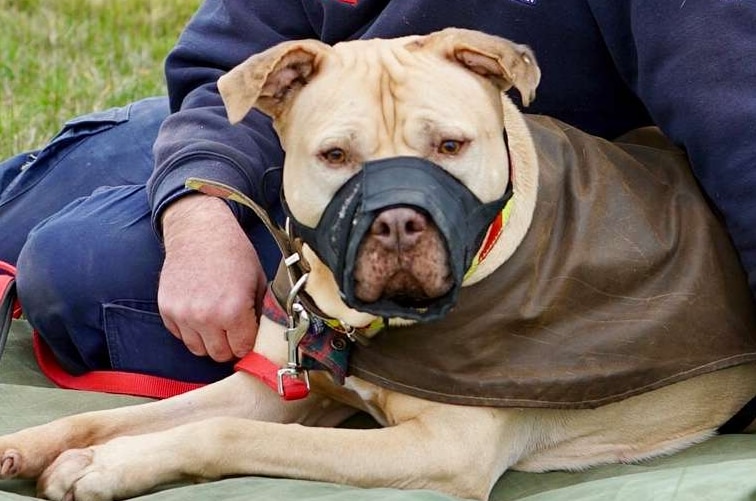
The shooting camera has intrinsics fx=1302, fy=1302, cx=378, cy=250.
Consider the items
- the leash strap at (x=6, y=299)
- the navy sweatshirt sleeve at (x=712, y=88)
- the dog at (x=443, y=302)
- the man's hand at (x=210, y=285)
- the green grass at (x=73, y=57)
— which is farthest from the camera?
the green grass at (x=73, y=57)

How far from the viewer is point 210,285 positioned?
9.59 feet

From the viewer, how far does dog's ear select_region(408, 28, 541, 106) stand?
245 centimetres

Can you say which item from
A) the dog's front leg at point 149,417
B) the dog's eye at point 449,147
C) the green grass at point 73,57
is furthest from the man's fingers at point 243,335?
the green grass at point 73,57

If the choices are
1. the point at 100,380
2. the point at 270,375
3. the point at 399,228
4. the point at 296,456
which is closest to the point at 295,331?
the point at 270,375

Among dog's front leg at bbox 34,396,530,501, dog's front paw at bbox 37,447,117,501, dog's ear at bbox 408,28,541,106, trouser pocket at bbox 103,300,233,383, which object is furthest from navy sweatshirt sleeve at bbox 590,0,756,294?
dog's front paw at bbox 37,447,117,501

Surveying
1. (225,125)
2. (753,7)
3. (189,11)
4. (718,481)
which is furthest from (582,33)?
(189,11)

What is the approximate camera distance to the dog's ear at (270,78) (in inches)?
97.8

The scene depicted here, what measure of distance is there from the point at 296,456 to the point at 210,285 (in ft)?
2.01

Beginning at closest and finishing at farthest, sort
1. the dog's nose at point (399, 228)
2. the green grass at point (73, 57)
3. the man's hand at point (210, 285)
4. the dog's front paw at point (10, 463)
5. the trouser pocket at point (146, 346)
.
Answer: the dog's nose at point (399, 228) → the dog's front paw at point (10, 463) → the man's hand at point (210, 285) → the trouser pocket at point (146, 346) → the green grass at point (73, 57)

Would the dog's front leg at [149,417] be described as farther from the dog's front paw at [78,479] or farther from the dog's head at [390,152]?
the dog's head at [390,152]

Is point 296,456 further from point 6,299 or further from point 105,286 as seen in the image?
point 6,299

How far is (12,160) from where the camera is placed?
12.5 feet

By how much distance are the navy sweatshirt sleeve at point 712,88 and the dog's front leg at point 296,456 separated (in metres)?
0.68

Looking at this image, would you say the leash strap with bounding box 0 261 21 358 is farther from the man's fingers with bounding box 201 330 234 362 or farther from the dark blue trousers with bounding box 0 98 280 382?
the man's fingers with bounding box 201 330 234 362
